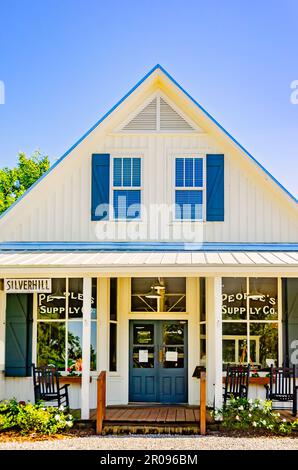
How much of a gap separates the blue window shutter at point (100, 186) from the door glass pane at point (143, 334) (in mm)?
2510

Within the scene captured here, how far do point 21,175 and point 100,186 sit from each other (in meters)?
20.3

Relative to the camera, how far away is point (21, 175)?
3394cm

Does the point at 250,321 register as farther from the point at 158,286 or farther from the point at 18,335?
the point at 18,335

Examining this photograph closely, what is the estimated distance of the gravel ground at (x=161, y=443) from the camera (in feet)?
33.7

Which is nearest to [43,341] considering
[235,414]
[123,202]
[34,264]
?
[34,264]

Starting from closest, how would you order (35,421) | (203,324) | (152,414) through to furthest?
(35,421)
(152,414)
(203,324)

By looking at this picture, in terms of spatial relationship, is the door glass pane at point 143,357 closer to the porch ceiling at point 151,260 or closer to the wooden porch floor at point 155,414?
the wooden porch floor at point 155,414

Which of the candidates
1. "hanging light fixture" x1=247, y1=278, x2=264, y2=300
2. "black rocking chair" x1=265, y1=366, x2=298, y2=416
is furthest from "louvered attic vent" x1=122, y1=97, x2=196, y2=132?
"black rocking chair" x1=265, y1=366, x2=298, y2=416

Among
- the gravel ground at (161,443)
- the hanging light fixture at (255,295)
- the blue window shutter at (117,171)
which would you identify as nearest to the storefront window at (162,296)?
the hanging light fixture at (255,295)

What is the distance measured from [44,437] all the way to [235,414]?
337 centimetres

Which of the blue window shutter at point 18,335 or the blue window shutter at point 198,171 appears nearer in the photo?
the blue window shutter at point 18,335

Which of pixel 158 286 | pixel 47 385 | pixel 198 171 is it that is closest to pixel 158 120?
pixel 198 171

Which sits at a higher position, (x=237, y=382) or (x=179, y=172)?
(x=179, y=172)
